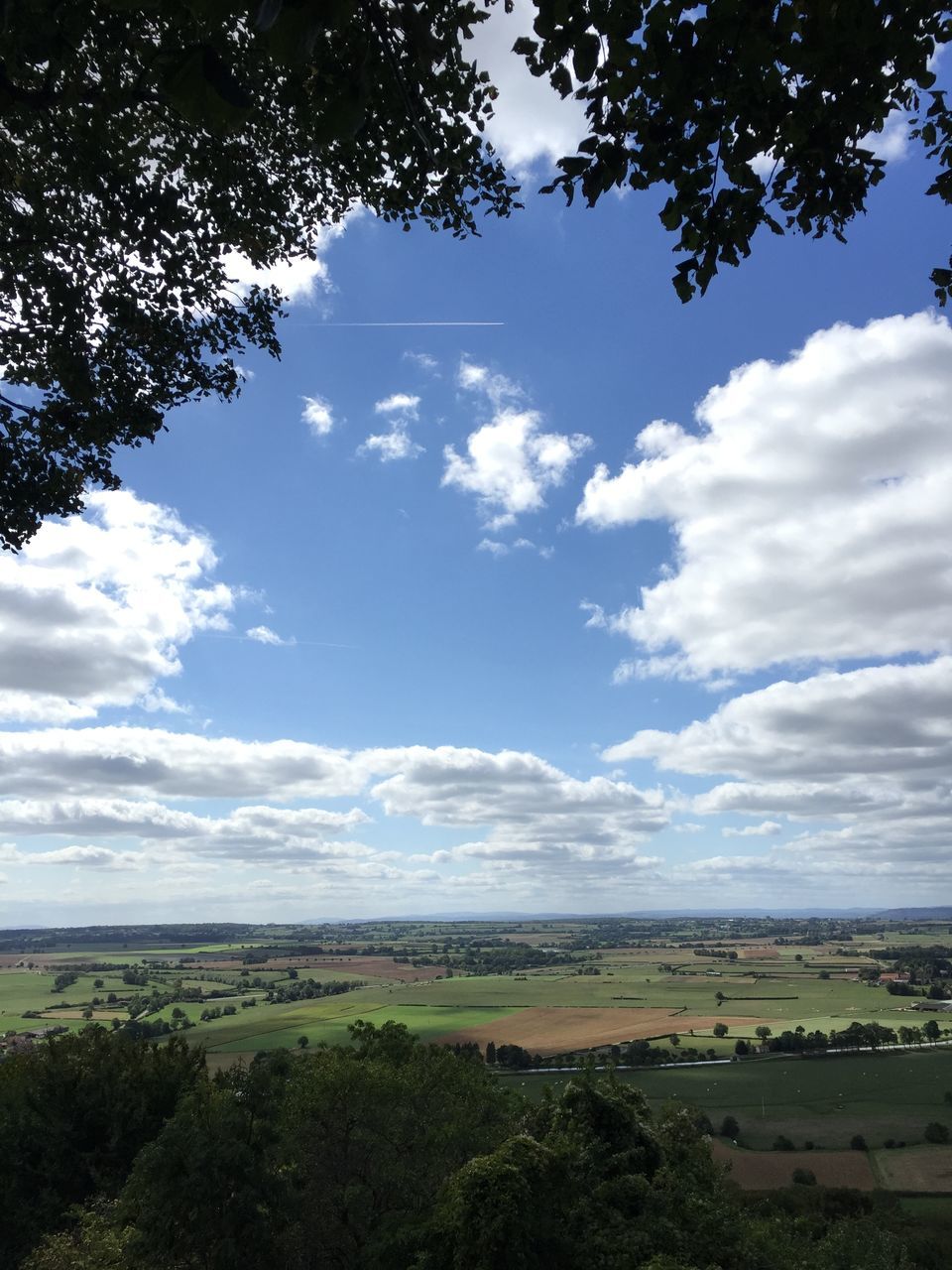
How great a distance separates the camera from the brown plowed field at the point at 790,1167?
168 feet

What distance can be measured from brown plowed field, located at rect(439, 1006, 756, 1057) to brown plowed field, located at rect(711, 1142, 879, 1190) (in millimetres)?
35311

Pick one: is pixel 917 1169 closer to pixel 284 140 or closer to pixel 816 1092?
pixel 816 1092

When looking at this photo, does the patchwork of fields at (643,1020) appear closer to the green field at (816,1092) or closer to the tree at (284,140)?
the green field at (816,1092)

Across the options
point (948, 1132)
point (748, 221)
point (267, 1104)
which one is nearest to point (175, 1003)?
point (948, 1132)

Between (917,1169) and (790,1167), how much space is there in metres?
8.16

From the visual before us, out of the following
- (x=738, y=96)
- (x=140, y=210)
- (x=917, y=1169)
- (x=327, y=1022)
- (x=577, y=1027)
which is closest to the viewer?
(x=738, y=96)

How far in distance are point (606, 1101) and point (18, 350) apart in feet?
86.6

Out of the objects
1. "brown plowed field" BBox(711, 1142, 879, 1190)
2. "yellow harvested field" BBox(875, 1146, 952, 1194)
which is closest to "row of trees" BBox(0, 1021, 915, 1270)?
"brown plowed field" BBox(711, 1142, 879, 1190)

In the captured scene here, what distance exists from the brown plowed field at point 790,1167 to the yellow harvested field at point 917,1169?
1.07 m

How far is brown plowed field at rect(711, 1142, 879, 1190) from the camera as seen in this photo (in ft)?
168

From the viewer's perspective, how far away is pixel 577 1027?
10756cm

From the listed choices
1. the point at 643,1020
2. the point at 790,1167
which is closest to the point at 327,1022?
the point at 643,1020

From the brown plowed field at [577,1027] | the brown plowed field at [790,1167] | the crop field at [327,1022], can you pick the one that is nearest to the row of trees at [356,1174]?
the brown plowed field at [790,1167]

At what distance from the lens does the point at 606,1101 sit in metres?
25.8
